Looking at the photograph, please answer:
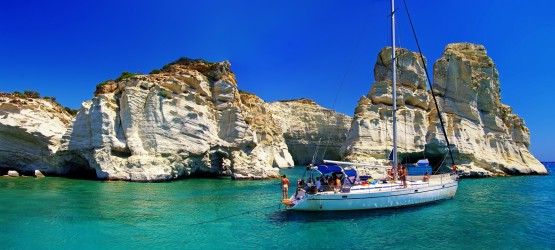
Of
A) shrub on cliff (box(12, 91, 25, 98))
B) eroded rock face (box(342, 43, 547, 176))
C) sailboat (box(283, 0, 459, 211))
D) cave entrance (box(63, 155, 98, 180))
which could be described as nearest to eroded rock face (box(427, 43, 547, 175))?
eroded rock face (box(342, 43, 547, 176))

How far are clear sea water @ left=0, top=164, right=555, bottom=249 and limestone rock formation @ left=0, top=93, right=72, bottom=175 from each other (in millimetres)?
14535

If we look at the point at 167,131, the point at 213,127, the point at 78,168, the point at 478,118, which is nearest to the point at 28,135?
the point at 78,168

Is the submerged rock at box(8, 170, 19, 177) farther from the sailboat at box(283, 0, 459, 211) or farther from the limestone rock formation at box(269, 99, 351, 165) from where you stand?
the limestone rock formation at box(269, 99, 351, 165)

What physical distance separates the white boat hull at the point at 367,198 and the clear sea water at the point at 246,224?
1.39 ft

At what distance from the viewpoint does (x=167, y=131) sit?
36.2 meters

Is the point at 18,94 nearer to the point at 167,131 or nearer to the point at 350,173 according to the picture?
the point at 167,131

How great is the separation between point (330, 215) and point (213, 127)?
24521mm

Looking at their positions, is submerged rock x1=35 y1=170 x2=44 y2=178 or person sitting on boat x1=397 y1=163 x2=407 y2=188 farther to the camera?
submerged rock x1=35 y1=170 x2=44 y2=178

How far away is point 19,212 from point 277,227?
12979mm

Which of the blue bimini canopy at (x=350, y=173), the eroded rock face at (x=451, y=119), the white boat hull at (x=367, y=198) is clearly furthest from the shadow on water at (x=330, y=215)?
the eroded rock face at (x=451, y=119)

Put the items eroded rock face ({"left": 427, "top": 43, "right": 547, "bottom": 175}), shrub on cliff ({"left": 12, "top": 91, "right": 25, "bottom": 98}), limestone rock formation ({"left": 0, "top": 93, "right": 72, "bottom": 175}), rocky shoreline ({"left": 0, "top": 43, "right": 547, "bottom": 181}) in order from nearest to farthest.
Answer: rocky shoreline ({"left": 0, "top": 43, "right": 547, "bottom": 181}) → limestone rock formation ({"left": 0, "top": 93, "right": 72, "bottom": 175}) → shrub on cliff ({"left": 12, "top": 91, "right": 25, "bottom": 98}) → eroded rock face ({"left": 427, "top": 43, "right": 547, "bottom": 175})

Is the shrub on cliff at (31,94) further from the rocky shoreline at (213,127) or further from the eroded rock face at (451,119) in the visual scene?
the eroded rock face at (451,119)

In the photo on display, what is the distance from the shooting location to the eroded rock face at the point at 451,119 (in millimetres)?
46125

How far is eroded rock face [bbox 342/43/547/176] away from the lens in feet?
151
